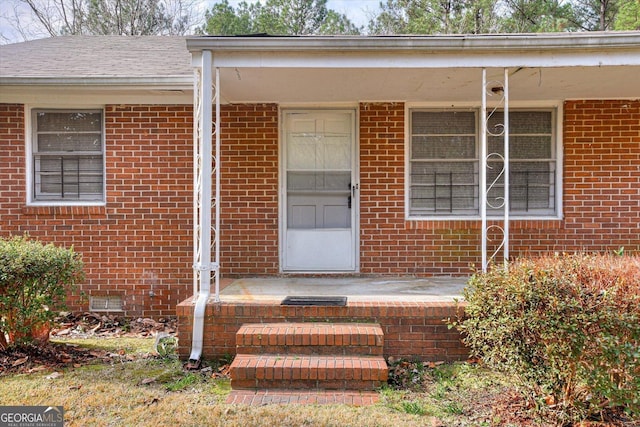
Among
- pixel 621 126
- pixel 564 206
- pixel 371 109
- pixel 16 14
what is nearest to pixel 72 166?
pixel 371 109

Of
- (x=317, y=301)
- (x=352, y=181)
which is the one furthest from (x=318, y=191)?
(x=317, y=301)

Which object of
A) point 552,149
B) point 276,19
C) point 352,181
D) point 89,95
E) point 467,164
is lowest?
point 352,181

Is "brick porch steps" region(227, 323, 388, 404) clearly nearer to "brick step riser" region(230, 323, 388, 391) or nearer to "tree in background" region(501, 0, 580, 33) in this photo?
"brick step riser" region(230, 323, 388, 391)

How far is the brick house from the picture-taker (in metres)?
6.13

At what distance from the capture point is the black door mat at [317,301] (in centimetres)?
461

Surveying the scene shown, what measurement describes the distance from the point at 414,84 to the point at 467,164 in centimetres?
154

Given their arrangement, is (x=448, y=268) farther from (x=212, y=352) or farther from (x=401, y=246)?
(x=212, y=352)

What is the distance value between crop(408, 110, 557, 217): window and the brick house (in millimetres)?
19

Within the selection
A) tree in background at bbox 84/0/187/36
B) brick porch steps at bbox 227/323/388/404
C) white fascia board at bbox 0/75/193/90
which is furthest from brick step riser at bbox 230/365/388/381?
tree in background at bbox 84/0/187/36

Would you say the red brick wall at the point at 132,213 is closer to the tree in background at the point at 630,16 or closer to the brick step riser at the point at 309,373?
the brick step riser at the point at 309,373

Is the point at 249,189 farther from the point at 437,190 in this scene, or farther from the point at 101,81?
the point at 437,190

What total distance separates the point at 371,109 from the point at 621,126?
323cm

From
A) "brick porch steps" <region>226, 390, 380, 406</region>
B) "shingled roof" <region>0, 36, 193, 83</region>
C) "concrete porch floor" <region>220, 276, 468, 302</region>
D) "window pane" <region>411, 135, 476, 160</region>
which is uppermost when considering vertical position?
Result: "shingled roof" <region>0, 36, 193, 83</region>

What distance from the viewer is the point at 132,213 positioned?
20.2ft
